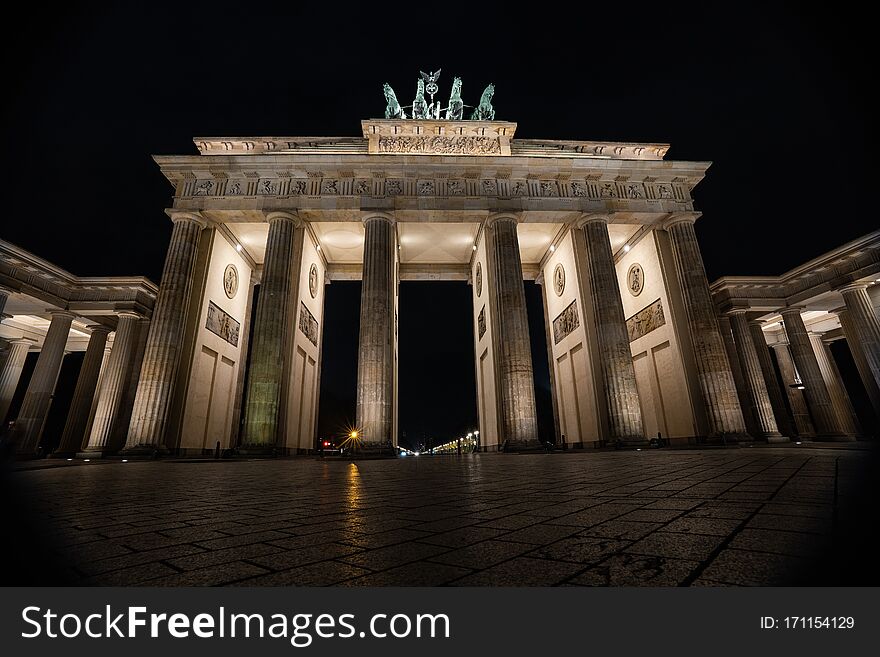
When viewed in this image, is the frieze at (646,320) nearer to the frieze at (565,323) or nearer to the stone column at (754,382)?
the frieze at (565,323)

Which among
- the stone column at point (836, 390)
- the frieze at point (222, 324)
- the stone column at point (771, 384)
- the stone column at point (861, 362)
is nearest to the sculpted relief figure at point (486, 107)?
the frieze at point (222, 324)

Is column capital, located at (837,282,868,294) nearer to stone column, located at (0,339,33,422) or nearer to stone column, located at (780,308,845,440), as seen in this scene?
stone column, located at (780,308,845,440)

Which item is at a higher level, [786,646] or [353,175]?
[353,175]

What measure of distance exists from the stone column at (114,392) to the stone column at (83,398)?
1.90 m

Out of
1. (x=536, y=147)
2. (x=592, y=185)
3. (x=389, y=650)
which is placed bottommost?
(x=389, y=650)

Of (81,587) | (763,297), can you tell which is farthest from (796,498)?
(763,297)

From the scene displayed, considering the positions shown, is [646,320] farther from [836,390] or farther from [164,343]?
[164,343]

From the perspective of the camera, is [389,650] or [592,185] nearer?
[389,650]

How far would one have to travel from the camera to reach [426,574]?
3.72 feet

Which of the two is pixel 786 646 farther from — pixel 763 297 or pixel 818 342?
pixel 818 342

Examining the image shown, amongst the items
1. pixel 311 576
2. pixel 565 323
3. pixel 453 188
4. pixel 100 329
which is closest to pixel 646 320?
pixel 565 323

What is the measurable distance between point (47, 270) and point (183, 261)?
8.93 m

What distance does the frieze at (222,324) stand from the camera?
687 inches

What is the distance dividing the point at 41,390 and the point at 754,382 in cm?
3414
